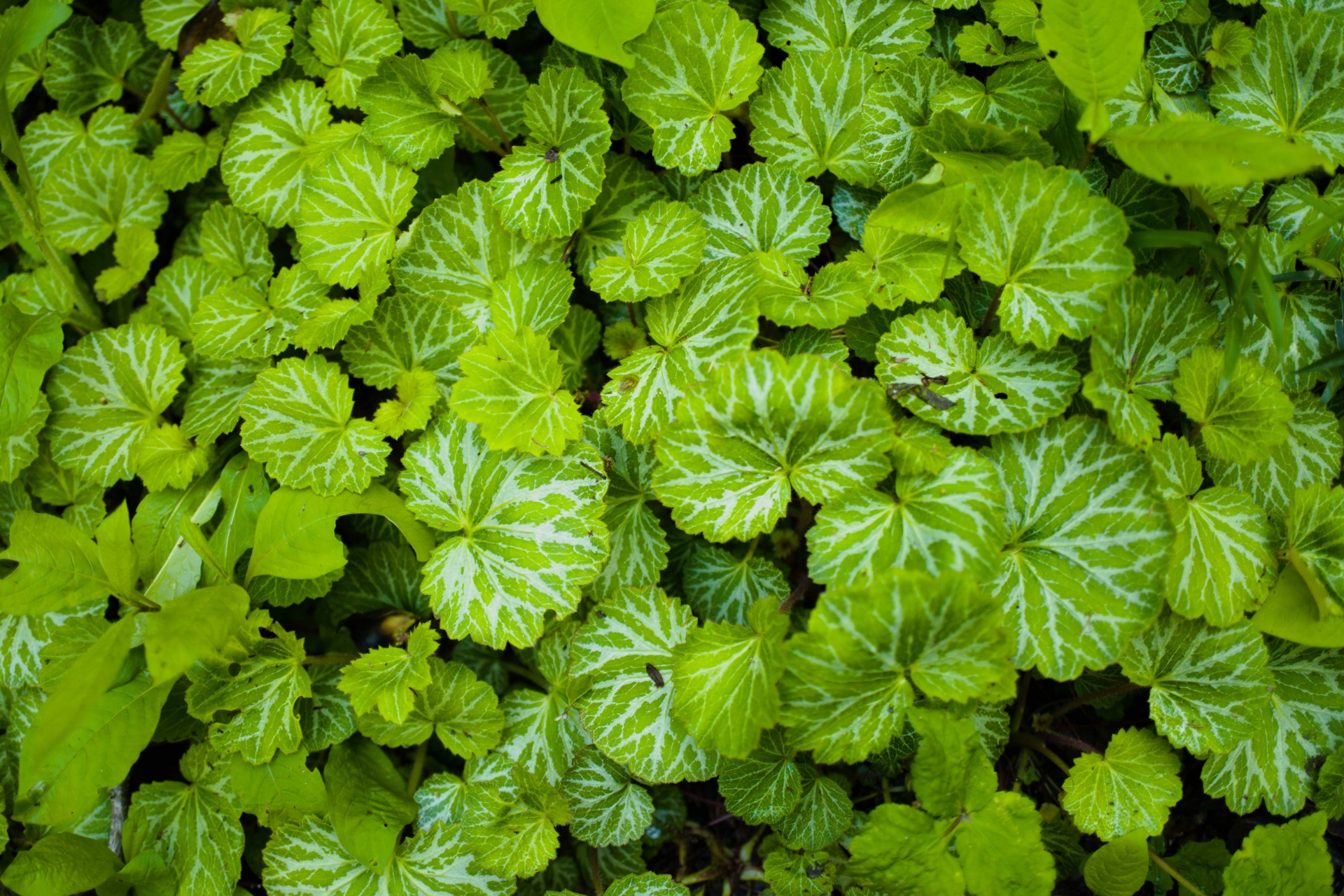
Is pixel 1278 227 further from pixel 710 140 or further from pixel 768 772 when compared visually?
pixel 768 772

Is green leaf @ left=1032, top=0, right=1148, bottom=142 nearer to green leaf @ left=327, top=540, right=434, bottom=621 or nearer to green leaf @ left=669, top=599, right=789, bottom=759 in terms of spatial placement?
green leaf @ left=669, top=599, right=789, bottom=759

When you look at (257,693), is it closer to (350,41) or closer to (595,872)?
(595,872)

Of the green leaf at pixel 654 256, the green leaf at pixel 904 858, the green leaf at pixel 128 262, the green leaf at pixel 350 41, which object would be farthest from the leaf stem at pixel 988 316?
the green leaf at pixel 128 262

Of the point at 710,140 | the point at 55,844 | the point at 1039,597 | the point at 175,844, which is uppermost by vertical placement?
the point at 710,140

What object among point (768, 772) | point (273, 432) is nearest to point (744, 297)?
point (768, 772)

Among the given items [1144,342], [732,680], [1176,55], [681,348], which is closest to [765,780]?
[732,680]
